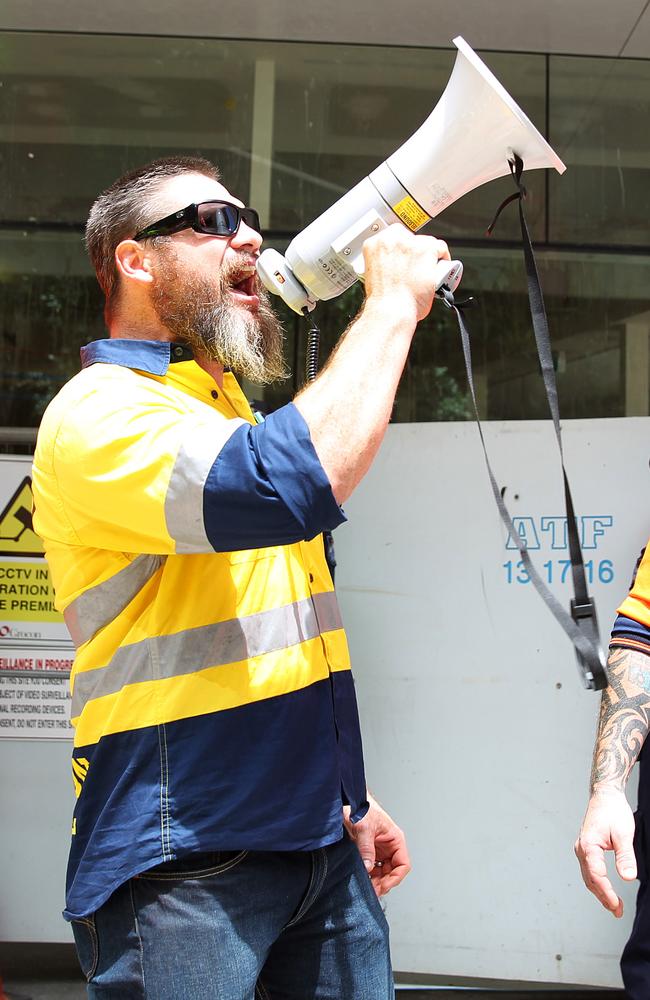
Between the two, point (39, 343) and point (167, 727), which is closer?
point (167, 727)

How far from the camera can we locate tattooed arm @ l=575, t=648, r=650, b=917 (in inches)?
64.4

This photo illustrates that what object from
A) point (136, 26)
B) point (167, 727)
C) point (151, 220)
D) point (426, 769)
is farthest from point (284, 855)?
point (136, 26)

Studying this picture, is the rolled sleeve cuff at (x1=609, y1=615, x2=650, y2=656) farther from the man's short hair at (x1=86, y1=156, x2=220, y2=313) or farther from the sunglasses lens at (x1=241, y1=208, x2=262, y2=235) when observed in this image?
the man's short hair at (x1=86, y1=156, x2=220, y2=313)

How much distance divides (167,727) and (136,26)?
3710 millimetres

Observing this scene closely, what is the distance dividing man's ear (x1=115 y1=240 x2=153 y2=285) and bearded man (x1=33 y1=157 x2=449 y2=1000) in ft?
0.19

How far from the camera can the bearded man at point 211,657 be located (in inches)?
52.9

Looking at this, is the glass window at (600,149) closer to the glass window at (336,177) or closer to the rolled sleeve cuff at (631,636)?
the glass window at (336,177)

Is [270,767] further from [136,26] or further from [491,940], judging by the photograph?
[136,26]

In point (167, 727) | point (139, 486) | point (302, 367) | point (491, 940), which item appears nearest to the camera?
point (139, 486)

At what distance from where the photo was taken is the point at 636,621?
1.98 metres

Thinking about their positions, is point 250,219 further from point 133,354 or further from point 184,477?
point 184,477

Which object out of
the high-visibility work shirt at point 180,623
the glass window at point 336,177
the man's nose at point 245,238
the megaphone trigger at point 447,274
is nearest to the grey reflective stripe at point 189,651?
the high-visibility work shirt at point 180,623

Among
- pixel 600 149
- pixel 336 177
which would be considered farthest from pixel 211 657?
pixel 600 149

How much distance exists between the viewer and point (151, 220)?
5.87 feet
